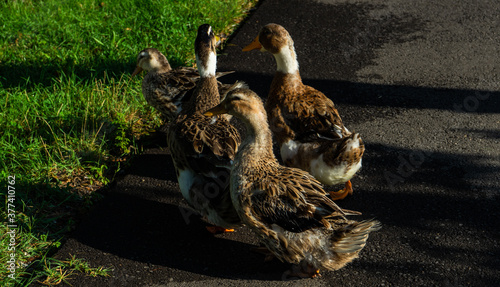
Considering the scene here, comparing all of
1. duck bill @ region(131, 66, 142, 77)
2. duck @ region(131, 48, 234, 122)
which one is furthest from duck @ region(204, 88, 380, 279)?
duck bill @ region(131, 66, 142, 77)

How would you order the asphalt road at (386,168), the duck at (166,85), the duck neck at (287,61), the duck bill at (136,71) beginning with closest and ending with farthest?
the asphalt road at (386,168), the duck neck at (287,61), the duck at (166,85), the duck bill at (136,71)

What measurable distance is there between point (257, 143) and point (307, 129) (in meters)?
0.73

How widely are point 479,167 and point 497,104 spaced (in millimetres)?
1219

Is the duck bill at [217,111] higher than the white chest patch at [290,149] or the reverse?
higher

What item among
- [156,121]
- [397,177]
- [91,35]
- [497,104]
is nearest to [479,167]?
[397,177]

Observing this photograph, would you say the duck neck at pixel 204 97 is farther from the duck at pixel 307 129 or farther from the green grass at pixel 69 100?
the green grass at pixel 69 100

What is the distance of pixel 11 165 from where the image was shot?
4.79 m

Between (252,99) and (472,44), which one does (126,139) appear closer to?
(252,99)

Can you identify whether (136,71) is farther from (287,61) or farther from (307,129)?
(307,129)

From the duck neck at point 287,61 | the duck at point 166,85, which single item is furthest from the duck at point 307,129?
the duck at point 166,85

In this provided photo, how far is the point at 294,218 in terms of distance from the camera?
143 inches

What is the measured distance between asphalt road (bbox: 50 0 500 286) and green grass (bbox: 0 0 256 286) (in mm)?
227

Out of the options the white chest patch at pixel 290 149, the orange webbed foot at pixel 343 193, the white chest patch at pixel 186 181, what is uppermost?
the white chest patch at pixel 290 149

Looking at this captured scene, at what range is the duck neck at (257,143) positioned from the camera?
389 centimetres
